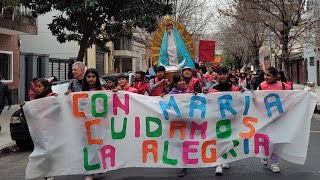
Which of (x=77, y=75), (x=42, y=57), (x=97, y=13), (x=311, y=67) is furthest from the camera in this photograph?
(x=311, y=67)

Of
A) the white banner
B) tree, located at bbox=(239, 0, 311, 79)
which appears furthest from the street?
tree, located at bbox=(239, 0, 311, 79)

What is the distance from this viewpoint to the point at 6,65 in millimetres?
21375

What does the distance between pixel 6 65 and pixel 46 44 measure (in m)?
9.05

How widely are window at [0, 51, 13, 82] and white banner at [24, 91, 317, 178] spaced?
15547mm

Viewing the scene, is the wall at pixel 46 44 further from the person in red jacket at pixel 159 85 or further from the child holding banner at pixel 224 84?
the child holding banner at pixel 224 84

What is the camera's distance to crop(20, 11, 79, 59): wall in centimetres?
2728

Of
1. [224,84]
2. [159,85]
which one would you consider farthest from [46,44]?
[224,84]

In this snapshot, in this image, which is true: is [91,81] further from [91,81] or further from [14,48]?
[14,48]

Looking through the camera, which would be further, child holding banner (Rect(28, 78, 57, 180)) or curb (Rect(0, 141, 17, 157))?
curb (Rect(0, 141, 17, 157))

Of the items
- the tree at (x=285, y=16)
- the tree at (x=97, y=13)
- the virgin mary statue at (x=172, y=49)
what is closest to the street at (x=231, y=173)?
the virgin mary statue at (x=172, y=49)

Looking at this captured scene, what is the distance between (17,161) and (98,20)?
10.3m

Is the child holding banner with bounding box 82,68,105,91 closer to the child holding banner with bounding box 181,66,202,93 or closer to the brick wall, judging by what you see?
the child holding banner with bounding box 181,66,202,93

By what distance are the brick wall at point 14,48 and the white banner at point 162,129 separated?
1577 cm

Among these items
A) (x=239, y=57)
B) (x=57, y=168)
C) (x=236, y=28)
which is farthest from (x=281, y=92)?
(x=239, y=57)
